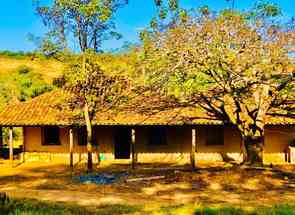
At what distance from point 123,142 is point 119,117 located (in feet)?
11.0

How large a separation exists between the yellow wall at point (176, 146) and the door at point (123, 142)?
869 mm

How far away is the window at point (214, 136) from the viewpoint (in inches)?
1095

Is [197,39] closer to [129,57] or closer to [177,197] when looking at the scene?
[129,57]

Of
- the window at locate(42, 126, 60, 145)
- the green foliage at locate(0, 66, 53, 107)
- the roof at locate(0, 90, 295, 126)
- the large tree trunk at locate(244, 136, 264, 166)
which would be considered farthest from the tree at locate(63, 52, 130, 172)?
the green foliage at locate(0, 66, 53, 107)

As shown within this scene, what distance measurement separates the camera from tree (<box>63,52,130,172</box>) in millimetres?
22453

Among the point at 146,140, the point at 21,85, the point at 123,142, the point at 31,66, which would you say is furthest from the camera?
the point at 31,66

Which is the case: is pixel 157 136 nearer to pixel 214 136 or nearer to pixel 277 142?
pixel 214 136

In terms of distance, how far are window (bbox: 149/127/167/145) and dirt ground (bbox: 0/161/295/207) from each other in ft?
13.3

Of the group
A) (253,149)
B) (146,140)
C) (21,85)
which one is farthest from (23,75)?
(253,149)

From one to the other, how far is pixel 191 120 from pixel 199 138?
330 centimetres

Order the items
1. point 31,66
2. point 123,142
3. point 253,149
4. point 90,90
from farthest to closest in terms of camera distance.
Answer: point 31,66
point 123,142
point 90,90
point 253,149

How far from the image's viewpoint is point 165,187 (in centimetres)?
1858

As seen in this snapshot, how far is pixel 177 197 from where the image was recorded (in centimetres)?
1620

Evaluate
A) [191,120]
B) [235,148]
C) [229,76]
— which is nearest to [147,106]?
[191,120]
